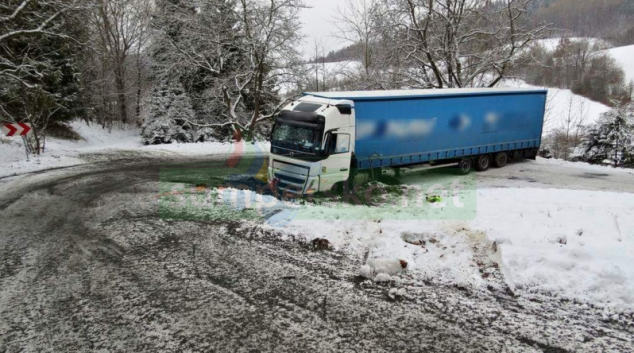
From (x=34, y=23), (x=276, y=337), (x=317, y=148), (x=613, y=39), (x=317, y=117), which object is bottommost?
(x=276, y=337)

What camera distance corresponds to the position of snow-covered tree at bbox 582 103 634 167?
18969mm

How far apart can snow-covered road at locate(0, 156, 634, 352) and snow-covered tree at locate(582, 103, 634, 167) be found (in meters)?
16.9

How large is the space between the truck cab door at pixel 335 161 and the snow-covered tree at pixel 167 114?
18.5m

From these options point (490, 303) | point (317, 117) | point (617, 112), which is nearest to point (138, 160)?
point (317, 117)

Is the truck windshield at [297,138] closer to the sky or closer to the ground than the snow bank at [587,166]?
closer to the sky

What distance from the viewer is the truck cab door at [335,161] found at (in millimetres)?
11742

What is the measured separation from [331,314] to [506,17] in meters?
23.9

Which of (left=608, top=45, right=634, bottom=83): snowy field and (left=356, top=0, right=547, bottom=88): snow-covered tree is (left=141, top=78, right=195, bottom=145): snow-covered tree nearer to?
(left=356, top=0, right=547, bottom=88): snow-covered tree

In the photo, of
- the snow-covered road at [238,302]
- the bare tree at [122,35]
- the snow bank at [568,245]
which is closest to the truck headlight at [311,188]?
the snow-covered road at [238,302]

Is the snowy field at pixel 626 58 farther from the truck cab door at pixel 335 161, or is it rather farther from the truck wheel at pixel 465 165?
the truck cab door at pixel 335 161

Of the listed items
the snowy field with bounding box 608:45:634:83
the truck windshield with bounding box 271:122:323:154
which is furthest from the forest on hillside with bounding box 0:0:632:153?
the snowy field with bounding box 608:45:634:83

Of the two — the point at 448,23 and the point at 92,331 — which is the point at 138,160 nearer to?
the point at 92,331

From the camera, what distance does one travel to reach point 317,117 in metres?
11.7

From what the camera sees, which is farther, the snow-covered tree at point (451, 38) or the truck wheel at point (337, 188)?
the snow-covered tree at point (451, 38)
